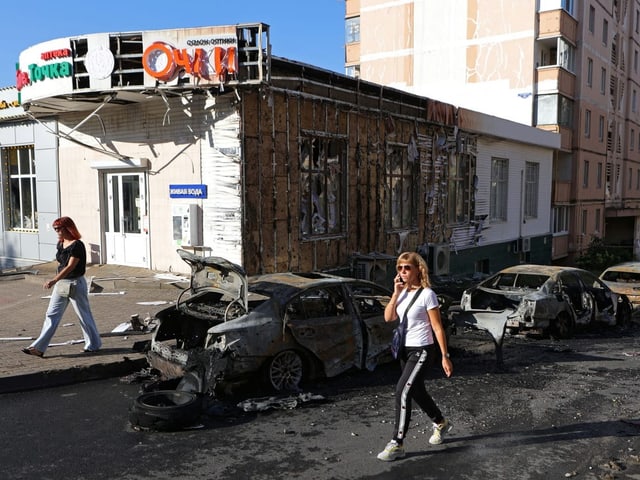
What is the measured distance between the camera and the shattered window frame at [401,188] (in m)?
15.5

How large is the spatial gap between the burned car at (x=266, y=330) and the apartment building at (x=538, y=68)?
22394 millimetres

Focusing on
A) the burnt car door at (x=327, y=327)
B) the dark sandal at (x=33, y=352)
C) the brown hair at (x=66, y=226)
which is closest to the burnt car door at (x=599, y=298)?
the burnt car door at (x=327, y=327)

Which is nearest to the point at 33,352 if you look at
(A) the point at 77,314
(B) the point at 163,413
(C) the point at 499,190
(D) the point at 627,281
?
(A) the point at 77,314

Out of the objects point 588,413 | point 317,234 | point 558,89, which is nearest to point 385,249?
point 317,234

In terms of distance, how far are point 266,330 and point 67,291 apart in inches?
118

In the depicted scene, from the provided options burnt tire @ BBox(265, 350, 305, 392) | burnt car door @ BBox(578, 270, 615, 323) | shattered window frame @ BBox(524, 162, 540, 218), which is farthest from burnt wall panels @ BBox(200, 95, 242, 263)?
shattered window frame @ BBox(524, 162, 540, 218)

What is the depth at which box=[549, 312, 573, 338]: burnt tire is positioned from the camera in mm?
10344

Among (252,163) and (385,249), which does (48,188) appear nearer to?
(252,163)

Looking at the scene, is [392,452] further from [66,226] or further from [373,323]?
[66,226]

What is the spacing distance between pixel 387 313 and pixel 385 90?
35.7 feet

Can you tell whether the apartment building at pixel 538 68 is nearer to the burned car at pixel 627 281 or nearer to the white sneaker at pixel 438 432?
the burned car at pixel 627 281

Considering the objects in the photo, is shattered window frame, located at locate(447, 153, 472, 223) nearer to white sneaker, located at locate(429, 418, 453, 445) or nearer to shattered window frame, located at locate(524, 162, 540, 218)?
shattered window frame, located at locate(524, 162, 540, 218)

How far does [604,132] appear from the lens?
33625 mm

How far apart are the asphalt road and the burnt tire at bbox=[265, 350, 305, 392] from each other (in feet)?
0.87
